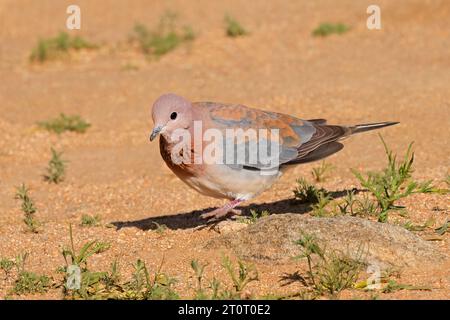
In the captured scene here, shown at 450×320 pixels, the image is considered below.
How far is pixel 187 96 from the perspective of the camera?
31.3 feet

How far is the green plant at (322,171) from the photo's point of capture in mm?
6824

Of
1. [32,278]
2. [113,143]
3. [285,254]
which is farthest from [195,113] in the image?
[113,143]

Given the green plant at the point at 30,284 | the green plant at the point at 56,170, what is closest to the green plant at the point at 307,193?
the green plant at the point at 30,284

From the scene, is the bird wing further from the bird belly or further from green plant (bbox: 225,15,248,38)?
green plant (bbox: 225,15,248,38)

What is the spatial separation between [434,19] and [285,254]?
25.2ft

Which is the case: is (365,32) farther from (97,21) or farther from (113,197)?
(113,197)

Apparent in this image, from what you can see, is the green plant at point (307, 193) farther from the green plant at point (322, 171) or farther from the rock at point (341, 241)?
the rock at point (341, 241)

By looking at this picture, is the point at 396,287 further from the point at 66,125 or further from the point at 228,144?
the point at 66,125

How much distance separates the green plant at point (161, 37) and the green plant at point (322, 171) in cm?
465

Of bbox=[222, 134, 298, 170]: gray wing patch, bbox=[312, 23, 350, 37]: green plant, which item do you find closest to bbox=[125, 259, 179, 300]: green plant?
bbox=[222, 134, 298, 170]: gray wing patch

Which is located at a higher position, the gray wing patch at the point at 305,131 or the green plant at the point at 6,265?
the gray wing patch at the point at 305,131

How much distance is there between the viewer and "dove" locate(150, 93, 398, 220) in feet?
17.3

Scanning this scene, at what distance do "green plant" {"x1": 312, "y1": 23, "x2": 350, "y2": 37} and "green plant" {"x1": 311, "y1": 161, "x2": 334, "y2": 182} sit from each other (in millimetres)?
4718

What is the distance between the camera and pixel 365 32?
1151 cm
